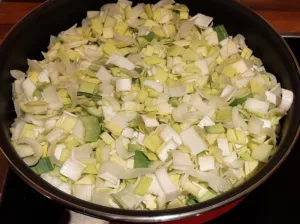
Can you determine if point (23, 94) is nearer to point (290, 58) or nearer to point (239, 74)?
point (239, 74)

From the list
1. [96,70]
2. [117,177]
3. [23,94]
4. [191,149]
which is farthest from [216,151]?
[23,94]

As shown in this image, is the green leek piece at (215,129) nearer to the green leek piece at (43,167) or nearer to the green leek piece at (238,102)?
the green leek piece at (238,102)

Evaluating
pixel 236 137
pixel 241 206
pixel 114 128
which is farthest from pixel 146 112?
pixel 241 206

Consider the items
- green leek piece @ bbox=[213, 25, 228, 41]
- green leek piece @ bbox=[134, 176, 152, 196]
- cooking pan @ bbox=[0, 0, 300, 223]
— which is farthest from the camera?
green leek piece @ bbox=[213, 25, 228, 41]

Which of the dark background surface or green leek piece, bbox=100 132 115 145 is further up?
green leek piece, bbox=100 132 115 145

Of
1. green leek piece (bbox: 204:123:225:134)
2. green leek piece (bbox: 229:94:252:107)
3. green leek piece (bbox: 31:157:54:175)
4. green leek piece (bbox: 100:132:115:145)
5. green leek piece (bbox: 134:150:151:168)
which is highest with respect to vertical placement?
green leek piece (bbox: 229:94:252:107)

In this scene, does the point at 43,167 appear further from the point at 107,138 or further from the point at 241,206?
the point at 241,206

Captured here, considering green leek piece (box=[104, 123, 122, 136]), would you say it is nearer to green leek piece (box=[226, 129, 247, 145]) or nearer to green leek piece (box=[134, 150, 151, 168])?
green leek piece (box=[134, 150, 151, 168])

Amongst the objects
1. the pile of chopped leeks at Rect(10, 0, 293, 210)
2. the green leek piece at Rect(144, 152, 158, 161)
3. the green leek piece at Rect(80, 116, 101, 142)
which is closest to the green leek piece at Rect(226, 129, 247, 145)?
the pile of chopped leeks at Rect(10, 0, 293, 210)
